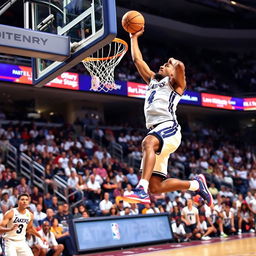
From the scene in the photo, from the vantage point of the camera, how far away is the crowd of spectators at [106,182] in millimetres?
10195

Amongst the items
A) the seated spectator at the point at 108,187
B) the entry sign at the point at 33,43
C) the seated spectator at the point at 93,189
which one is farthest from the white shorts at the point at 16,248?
the seated spectator at the point at 108,187

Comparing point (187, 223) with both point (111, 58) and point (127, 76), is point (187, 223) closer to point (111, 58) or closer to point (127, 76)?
point (111, 58)

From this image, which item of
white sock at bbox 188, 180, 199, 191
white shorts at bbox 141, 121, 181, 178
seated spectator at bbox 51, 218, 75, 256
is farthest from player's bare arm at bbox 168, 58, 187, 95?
seated spectator at bbox 51, 218, 75, 256

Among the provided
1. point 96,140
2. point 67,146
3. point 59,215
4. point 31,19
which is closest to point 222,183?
point 96,140

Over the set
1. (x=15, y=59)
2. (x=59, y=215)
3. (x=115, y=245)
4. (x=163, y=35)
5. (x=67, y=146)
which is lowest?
(x=115, y=245)

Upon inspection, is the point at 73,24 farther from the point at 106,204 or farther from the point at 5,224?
the point at 106,204

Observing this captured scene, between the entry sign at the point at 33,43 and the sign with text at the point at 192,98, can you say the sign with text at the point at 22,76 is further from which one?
the entry sign at the point at 33,43

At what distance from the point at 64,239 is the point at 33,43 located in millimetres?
5326

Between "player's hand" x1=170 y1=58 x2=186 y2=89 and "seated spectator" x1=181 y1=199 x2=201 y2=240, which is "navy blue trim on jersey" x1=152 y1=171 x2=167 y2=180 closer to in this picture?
"player's hand" x1=170 y1=58 x2=186 y2=89

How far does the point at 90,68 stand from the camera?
21.9 ft

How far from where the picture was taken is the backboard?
438 cm

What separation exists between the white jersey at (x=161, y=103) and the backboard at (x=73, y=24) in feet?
2.29

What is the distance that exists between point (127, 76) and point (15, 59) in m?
4.72

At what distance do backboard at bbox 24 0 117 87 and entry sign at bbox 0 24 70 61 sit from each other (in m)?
0.12
